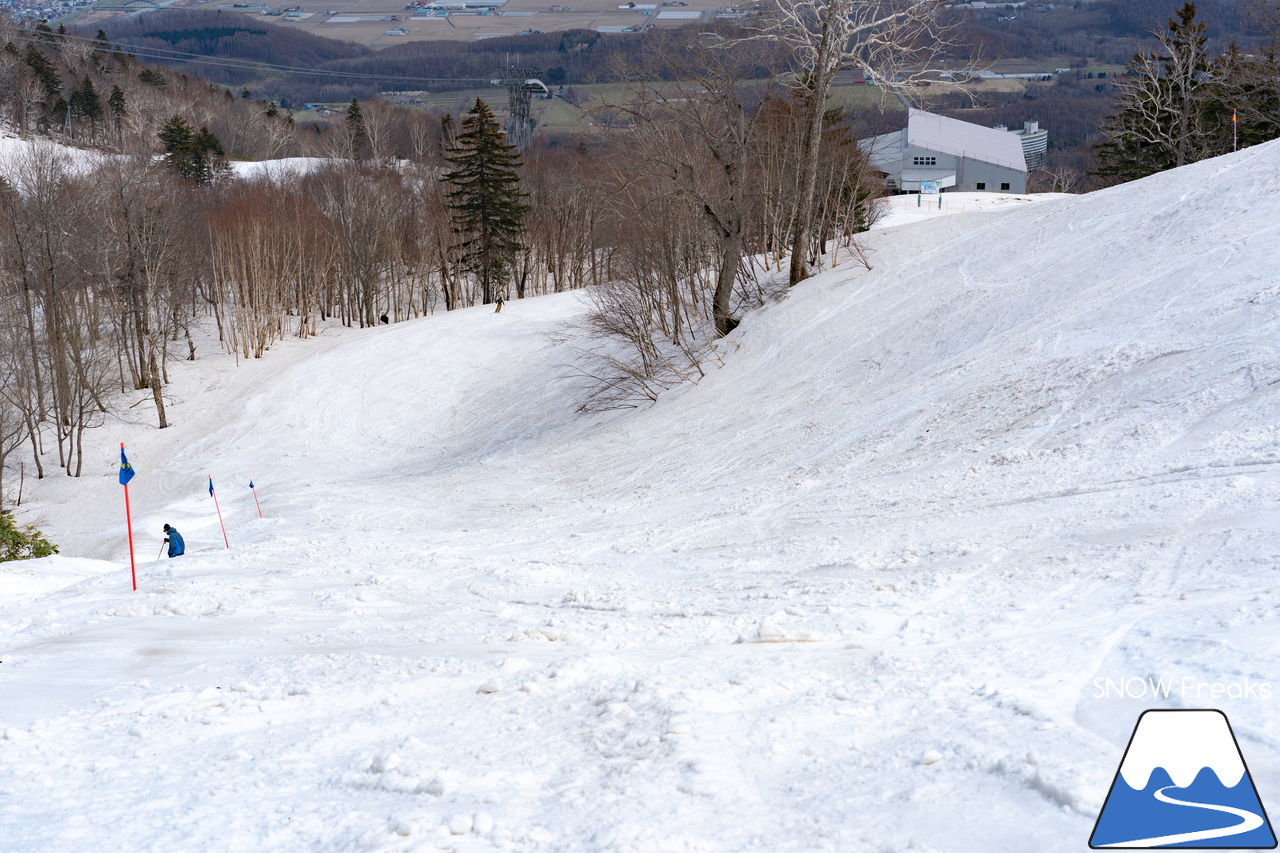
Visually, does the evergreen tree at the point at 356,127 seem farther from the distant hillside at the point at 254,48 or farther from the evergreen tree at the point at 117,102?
the distant hillside at the point at 254,48

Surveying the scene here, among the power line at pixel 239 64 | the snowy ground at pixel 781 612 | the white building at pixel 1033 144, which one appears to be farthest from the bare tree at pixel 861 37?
the power line at pixel 239 64

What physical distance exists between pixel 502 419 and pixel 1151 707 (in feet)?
81.1

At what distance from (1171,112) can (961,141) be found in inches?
1456

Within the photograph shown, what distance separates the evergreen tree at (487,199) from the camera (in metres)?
52.5

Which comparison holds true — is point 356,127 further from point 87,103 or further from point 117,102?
point 87,103

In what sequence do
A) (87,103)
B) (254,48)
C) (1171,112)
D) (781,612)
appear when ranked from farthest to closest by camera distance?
1. (254,48)
2. (87,103)
3. (1171,112)
4. (781,612)

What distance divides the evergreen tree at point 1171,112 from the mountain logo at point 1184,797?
4157 cm

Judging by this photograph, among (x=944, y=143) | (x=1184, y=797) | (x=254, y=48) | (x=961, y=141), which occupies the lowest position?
(x=1184, y=797)

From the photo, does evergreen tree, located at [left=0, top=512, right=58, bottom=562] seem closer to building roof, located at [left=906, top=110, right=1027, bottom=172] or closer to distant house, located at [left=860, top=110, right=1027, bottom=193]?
distant house, located at [left=860, top=110, right=1027, bottom=193]

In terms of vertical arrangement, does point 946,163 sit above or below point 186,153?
below

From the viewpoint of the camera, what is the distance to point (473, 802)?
4594 mm

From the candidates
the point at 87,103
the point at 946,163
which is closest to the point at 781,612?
the point at 946,163

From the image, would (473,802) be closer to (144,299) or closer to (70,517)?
(70,517)

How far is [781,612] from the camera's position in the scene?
24.8 ft
